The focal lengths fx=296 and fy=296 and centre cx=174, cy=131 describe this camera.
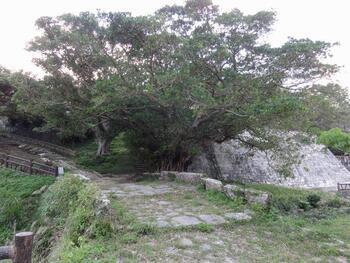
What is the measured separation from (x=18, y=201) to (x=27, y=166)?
2.58 metres

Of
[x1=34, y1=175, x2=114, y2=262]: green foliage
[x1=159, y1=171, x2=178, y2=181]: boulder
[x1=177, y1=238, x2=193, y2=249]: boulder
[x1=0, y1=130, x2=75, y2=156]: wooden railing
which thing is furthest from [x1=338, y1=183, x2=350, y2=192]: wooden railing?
[x1=0, y1=130, x2=75, y2=156]: wooden railing

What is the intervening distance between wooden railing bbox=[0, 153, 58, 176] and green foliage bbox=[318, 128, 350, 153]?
65.0ft

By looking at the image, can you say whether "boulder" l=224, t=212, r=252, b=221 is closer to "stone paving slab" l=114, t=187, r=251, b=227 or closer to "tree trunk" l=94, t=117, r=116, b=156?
"stone paving slab" l=114, t=187, r=251, b=227

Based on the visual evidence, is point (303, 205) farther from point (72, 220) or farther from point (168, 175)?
point (72, 220)

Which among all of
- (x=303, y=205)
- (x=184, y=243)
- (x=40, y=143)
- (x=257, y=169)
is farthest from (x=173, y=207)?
(x=40, y=143)

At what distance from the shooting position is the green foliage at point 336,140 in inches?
906

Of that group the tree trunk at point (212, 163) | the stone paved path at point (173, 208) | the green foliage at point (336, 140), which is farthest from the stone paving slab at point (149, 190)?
the green foliage at point (336, 140)

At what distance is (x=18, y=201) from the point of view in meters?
8.87

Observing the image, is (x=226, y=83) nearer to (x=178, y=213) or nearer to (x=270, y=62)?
(x=270, y=62)

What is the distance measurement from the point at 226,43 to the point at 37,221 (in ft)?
26.9

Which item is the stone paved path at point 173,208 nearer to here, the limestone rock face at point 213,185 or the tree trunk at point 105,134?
the limestone rock face at point 213,185

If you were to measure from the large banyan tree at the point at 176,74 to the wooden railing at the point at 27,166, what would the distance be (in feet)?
6.85

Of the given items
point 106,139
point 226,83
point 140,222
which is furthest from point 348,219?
point 106,139

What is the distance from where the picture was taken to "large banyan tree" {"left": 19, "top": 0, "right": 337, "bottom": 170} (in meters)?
9.43
